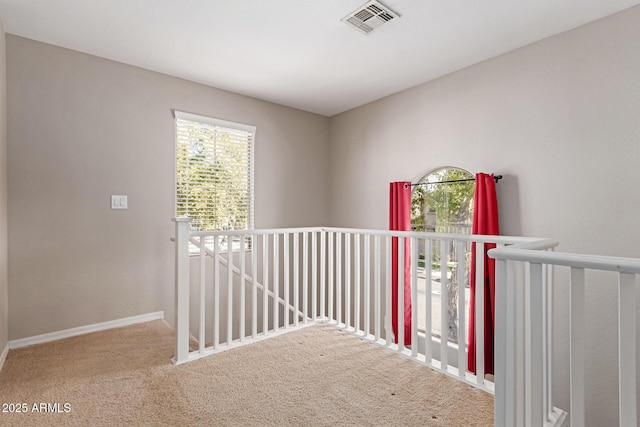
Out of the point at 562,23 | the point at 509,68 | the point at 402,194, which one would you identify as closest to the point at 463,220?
the point at 402,194

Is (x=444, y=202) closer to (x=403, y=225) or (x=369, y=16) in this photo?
(x=403, y=225)

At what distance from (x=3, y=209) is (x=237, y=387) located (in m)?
2.00

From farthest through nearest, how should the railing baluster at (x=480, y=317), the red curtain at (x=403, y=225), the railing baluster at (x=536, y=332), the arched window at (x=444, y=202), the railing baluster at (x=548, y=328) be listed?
1. the red curtain at (x=403, y=225)
2. the arched window at (x=444, y=202)
3. the railing baluster at (x=480, y=317)
4. the railing baluster at (x=548, y=328)
5. the railing baluster at (x=536, y=332)

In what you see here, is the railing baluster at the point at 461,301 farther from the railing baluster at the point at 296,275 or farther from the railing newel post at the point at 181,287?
the railing newel post at the point at 181,287

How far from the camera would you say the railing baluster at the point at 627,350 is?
2.96 feet

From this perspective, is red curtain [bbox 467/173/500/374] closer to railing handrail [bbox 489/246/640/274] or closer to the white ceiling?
the white ceiling

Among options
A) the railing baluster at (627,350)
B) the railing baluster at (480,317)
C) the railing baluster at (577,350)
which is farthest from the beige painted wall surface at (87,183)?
the railing baluster at (627,350)

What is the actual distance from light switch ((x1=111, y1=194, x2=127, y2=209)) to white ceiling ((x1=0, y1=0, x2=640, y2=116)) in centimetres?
117

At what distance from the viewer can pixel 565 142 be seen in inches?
92.6

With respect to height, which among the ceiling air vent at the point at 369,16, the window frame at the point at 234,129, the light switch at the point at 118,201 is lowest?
the light switch at the point at 118,201

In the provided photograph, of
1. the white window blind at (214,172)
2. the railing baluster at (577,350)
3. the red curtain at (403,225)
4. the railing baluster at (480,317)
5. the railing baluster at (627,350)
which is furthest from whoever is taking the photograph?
the red curtain at (403,225)

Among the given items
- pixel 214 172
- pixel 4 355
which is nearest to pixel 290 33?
pixel 214 172

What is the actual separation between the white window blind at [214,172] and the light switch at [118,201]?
1.48ft

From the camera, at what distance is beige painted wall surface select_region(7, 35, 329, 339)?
95.3 inches
